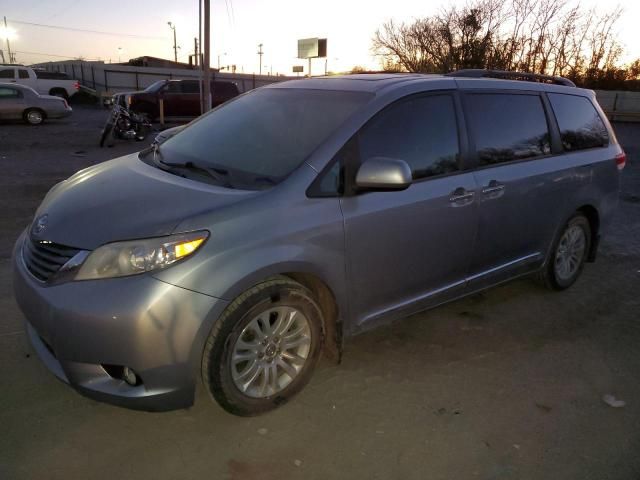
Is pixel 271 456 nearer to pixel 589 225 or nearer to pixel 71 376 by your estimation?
pixel 71 376

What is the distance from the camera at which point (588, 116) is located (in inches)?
173

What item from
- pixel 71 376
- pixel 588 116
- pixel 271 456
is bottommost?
pixel 271 456

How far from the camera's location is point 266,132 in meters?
3.15

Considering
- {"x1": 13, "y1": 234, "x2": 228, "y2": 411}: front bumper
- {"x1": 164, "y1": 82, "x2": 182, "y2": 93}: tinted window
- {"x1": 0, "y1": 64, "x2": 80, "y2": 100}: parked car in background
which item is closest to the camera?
{"x1": 13, "y1": 234, "x2": 228, "y2": 411}: front bumper

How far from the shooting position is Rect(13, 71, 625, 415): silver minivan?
7.42 feet

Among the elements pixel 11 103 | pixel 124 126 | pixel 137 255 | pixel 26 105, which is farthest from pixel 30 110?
pixel 137 255

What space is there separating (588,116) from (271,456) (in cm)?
384

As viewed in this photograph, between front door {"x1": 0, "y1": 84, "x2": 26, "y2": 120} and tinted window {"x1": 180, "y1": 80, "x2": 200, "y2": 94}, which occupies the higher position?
tinted window {"x1": 180, "y1": 80, "x2": 200, "y2": 94}

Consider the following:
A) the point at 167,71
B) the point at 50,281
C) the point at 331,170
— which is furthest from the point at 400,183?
the point at 167,71

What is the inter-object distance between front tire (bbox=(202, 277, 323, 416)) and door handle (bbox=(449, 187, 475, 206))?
1.15m

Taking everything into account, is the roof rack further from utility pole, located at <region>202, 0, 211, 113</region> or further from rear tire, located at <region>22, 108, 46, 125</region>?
rear tire, located at <region>22, 108, 46, 125</region>

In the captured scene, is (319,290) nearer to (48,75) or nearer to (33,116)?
(33,116)

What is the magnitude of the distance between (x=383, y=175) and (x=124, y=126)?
40.8ft

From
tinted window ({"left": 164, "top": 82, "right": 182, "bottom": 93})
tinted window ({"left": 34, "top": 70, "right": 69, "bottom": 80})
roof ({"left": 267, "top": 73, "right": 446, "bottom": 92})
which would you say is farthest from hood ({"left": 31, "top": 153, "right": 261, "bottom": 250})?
tinted window ({"left": 34, "top": 70, "right": 69, "bottom": 80})
